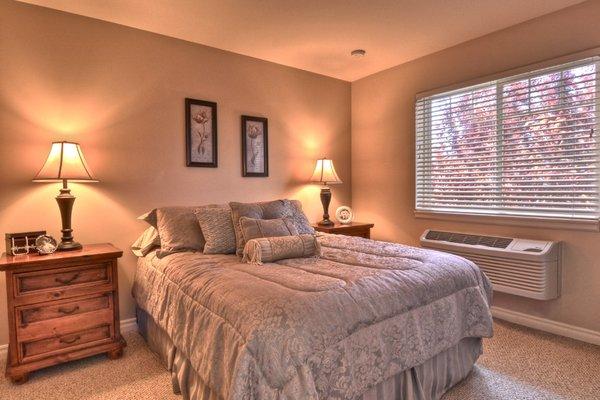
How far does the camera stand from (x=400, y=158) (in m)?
3.88

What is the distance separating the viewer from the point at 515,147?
9.64 feet

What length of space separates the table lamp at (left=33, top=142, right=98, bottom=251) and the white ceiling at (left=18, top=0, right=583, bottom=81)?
105 cm


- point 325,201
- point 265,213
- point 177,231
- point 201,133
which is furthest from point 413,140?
point 177,231

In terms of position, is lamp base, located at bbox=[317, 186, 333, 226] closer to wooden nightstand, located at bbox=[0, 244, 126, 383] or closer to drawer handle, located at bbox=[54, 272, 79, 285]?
wooden nightstand, located at bbox=[0, 244, 126, 383]

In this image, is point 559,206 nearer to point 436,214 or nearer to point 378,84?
point 436,214

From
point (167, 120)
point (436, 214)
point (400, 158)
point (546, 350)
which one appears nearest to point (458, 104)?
point (400, 158)

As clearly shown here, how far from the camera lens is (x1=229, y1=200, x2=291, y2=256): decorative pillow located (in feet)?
8.21

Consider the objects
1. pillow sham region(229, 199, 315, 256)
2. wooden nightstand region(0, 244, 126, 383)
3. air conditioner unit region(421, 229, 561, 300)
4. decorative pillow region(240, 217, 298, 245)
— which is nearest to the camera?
wooden nightstand region(0, 244, 126, 383)

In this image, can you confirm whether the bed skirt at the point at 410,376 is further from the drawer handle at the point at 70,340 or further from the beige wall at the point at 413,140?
the beige wall at the point at 413,140

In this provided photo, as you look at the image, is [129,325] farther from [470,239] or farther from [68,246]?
[470,239]

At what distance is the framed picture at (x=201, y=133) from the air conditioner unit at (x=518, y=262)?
2.40 m

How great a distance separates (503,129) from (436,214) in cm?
98

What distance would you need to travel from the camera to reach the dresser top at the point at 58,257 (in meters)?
2.05

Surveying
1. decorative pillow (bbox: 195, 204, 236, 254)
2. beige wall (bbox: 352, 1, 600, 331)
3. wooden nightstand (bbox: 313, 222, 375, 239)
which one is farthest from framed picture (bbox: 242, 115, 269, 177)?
beige wall (bbox: 352, 1, 600, 331)
